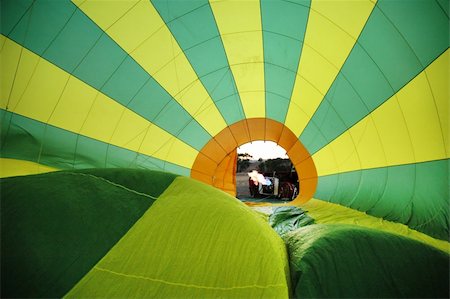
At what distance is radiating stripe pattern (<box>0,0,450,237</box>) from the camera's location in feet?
7.04

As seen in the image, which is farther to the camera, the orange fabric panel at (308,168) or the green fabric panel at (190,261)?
the orange fabric panel at (308,168)

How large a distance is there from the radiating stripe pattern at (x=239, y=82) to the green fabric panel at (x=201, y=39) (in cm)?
1

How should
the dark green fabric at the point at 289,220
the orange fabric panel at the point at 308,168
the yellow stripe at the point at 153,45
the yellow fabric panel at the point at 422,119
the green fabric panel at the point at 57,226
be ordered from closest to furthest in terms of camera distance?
the green fabric panel at the point at 57,226 → the yellow fabric panel at the point at 422,119 → the dark green fabric at the point at 289,220 → the yellow stripe at the point at 153,45 → the orange fabric panel at the point at 308,168

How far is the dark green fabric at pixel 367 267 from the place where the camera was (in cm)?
99

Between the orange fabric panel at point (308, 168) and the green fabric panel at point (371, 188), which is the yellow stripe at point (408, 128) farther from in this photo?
the orange fabric panel at point (308, 168)

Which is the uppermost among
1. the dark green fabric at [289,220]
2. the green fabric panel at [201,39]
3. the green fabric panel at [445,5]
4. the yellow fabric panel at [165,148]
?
the green fabric panel at [201,39]

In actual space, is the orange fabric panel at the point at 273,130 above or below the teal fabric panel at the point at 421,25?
below

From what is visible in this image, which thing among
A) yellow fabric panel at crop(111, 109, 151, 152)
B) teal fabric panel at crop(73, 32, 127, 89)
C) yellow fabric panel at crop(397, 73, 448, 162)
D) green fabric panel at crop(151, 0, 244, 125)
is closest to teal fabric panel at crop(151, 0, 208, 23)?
green fabric panel at crop(151, 0, 244, 125)

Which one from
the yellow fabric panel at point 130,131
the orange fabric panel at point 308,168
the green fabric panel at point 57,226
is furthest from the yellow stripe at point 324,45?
the green fabric panel at point 57,226

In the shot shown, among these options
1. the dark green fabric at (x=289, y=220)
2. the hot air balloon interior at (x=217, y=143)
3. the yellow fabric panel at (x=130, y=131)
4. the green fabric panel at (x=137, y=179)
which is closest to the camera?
the hot air balloon interior at (x=217, y=143)

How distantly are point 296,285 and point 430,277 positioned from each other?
0.53m

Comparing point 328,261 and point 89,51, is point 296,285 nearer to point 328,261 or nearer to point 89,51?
point 328,261

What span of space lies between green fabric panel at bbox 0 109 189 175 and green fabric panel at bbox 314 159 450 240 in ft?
9.00

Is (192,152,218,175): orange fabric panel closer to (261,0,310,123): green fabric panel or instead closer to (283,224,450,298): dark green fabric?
(261,0,310,123): green fabric panel
